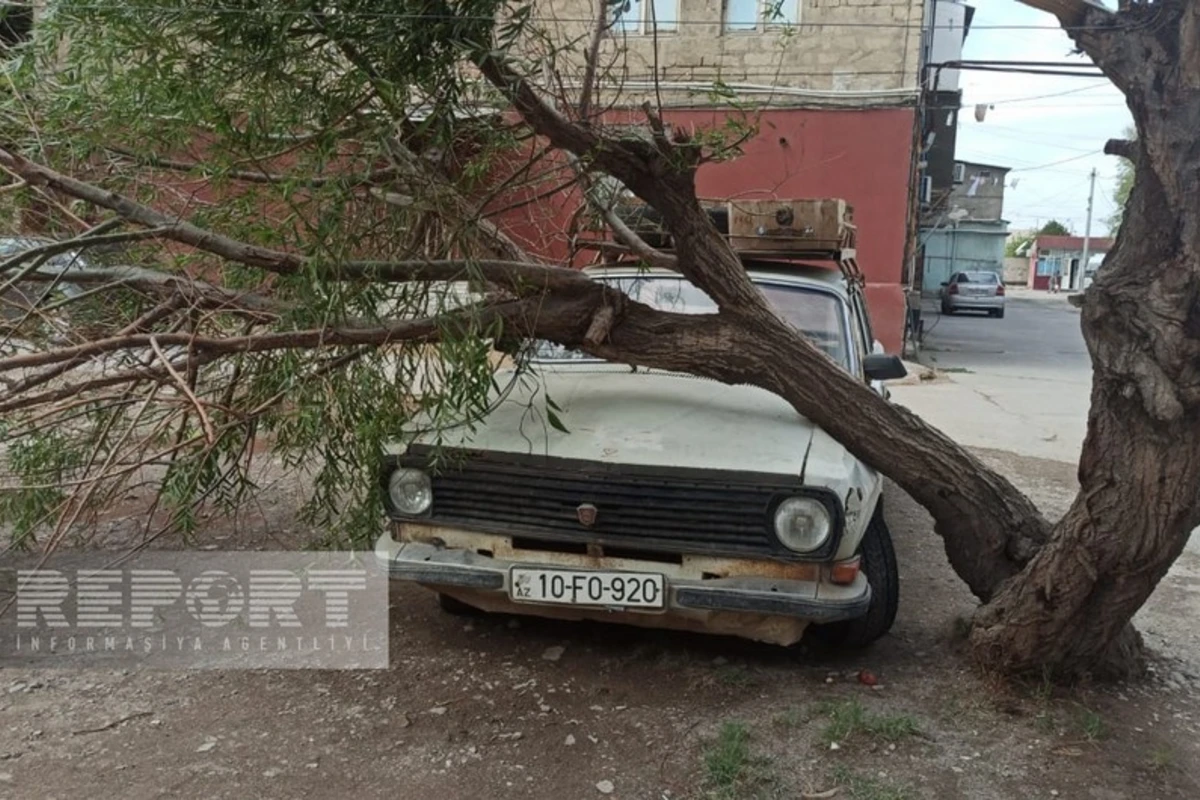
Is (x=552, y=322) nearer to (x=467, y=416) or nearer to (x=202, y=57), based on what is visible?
(x=467, y=416)

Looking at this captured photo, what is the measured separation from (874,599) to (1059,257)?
6506 centimetres

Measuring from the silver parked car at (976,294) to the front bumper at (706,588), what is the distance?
27.6 meters

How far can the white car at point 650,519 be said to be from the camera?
3020mm

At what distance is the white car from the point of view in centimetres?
302

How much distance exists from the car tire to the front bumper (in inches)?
11.8

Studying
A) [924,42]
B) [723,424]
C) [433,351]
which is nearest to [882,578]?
[723,424]

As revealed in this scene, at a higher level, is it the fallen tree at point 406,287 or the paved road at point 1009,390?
the fallen tree at point 406,287

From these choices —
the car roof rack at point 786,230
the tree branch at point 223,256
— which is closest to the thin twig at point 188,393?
the tree branch at point 223,256

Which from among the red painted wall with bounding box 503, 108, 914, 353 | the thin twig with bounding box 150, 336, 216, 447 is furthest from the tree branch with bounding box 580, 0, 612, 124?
the red painted wall with bounding box 503, 108, 914, 353

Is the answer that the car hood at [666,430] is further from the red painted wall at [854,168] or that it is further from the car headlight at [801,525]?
the red painted wall at [854,168]

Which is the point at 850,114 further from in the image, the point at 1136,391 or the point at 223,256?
the point at 223,256

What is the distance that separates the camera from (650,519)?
3.11 m

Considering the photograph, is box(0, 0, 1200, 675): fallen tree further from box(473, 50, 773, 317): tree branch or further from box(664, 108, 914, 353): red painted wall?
box(664, 108, 914, 353): red painted wall

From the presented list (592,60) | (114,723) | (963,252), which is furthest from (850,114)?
(963,252)
